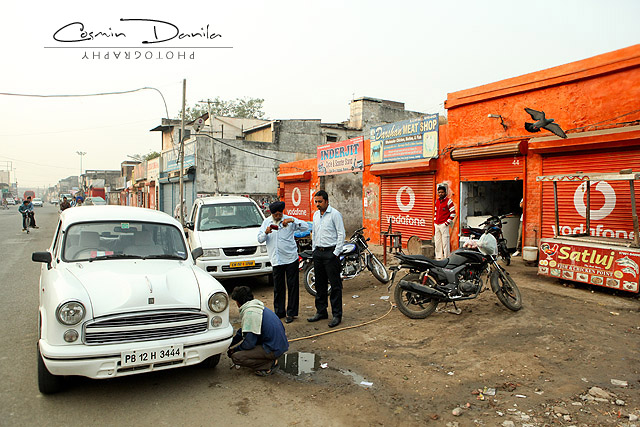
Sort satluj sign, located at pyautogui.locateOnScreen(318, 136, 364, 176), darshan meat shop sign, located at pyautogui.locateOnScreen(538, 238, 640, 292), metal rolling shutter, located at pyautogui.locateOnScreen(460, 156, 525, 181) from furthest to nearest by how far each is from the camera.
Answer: satluj sign, located at pyautogui.locateOnScreen(318, 136, 364, 176), metal rolling shutter, located at pyautogui.locateOnScreen(460, 156, 525, 181), darshan meat shop sign, located at pyautogui.locateOnScreen(538, 238, 640, 292)

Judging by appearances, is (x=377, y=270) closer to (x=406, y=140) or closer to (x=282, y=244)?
(x=282, y=244)

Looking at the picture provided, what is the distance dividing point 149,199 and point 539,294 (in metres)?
41.2

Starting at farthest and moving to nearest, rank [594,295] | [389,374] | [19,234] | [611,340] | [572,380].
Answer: [19,234]
[594,295]
[611,340]
[389,374]
[572,380]

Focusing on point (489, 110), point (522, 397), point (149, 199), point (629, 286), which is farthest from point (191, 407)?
point (149, 199)

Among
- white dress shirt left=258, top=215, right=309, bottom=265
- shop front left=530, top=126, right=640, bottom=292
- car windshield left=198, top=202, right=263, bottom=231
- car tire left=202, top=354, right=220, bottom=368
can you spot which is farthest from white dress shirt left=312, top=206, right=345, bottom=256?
shop front left=530, top=126, right=640, bottom=292

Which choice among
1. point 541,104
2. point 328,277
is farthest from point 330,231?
point 541,104

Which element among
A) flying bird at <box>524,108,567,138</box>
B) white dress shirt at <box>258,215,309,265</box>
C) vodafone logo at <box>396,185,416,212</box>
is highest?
flying bird at <box>524,108,567,138</box>

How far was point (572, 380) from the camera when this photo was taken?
14.4ft

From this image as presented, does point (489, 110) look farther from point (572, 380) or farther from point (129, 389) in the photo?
point (129, 389)

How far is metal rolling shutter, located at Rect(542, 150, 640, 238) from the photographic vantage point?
335 inches

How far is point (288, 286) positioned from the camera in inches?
260

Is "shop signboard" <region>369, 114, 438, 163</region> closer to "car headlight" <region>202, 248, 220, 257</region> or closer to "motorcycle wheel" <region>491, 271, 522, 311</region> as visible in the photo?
"motorcycle wheel" <region>491, 271, 522, 311</region>

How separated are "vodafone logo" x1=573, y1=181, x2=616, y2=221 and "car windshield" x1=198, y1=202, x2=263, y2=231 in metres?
6.73

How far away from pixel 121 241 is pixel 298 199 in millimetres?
16200
